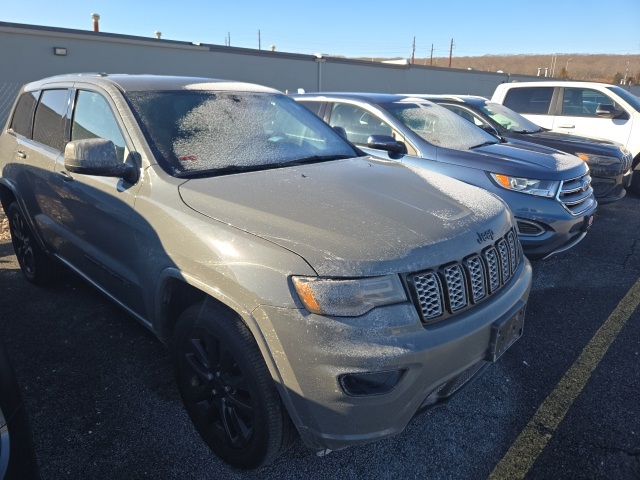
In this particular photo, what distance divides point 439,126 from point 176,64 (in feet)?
41.0

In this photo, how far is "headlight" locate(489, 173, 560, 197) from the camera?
4371 millimetres

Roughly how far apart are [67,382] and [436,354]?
2.26 meters

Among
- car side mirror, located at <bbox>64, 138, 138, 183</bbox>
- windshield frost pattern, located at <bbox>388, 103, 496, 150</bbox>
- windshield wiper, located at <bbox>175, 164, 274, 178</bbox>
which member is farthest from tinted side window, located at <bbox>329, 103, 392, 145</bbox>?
car side mirror, located at <bbox>64, 138, 138, 183</bbox>

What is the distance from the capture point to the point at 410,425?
2.62 meters

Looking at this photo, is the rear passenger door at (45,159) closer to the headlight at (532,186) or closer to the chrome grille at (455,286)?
the chrome grille at (455,286)

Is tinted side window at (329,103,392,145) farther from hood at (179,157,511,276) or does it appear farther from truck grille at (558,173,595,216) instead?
hood at (179,157,511,276)

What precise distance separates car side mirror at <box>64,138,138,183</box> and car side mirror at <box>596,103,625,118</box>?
8.27 m

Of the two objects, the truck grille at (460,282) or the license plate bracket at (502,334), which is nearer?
the truck grille at (460,282)

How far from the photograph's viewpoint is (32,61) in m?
12.4

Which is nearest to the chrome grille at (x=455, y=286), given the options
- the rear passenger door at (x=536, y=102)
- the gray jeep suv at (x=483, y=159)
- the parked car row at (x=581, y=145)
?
the gray jeep suv at (x=483, y=159)

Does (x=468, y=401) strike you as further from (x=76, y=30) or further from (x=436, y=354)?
(x=76, y=30)

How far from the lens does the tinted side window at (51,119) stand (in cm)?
341

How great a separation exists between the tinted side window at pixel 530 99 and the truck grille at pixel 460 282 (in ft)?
25.4

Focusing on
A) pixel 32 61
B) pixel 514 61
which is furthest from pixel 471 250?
pixel 514 61
